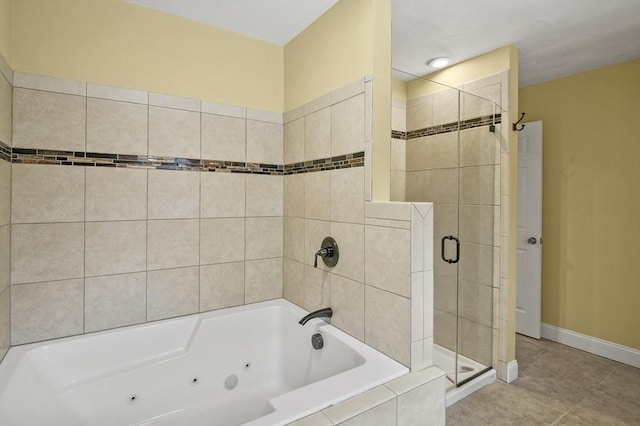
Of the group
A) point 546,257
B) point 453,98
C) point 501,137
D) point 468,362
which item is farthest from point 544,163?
point 468,362

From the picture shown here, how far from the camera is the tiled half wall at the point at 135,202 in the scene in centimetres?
172

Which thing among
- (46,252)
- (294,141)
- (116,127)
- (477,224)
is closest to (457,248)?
(477,224)

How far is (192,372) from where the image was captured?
1.92 meters

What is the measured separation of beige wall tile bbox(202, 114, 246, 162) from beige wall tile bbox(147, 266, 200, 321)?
30.8 inches

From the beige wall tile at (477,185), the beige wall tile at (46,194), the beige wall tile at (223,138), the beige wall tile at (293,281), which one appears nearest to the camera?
the beige wall tile at (46,194)

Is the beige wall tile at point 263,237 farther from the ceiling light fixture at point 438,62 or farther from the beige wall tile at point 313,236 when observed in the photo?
the ceiling light fixture at point 438,62

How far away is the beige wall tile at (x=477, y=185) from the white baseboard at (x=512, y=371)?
1231mm

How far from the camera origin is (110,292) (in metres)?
1.92

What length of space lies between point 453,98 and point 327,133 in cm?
109

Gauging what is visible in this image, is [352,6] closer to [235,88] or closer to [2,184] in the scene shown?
[235,88]

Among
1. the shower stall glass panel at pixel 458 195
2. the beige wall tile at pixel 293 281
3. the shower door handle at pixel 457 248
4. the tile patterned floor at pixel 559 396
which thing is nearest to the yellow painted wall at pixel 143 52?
the shower stall glass panel at pixel 458 195

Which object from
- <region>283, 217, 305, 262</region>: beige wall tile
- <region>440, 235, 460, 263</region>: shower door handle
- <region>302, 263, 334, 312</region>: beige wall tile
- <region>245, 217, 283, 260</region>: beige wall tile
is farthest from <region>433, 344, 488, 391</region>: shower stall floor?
<region>245, 217, 283, 260</region>: beige wall tile

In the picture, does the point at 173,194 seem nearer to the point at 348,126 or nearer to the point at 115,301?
the point at 115,301

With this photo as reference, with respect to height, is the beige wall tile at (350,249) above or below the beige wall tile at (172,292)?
above
